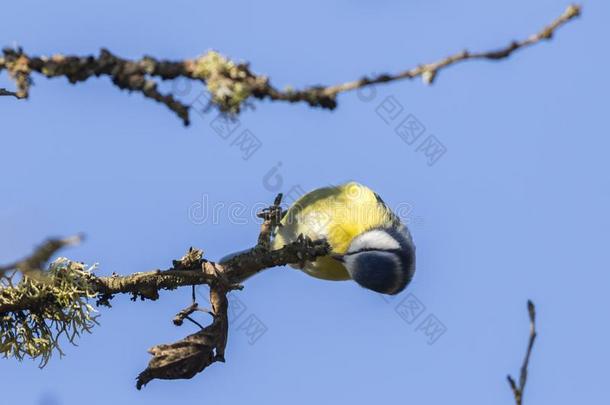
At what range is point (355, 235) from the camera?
19.7 feet

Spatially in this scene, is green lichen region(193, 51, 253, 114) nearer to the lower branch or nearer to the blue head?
the lower branch

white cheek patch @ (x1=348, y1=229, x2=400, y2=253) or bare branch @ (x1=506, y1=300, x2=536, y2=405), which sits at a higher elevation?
white cheek patch @ (x1=348, y1=229, x2=400, y2=253)

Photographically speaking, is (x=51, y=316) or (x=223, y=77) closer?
(x=223, y=77)

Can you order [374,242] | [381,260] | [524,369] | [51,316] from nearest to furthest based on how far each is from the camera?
[524,369], [51,316], [381,260], [374,242]

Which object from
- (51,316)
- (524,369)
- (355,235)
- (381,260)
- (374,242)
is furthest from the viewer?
(355,235)

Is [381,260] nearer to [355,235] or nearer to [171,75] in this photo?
[355,235]

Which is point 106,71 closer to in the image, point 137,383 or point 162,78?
point 162,78

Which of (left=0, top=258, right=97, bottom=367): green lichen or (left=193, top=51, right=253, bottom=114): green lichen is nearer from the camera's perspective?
(left=193, top=51, right=253, bottom=114): green lichen

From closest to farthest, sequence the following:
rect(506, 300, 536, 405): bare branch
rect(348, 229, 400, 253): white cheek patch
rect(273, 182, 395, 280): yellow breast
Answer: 1. rect(506, 300, 536, 405): bare branch
2. rect(348, 229, 400, 253): white cheek patch
3. rect(273, 182, 395, 280): yellow breast

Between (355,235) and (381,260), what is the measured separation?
0.39 m

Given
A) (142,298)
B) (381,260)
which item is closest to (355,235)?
(381,260)

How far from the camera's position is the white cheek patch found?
5.79 m

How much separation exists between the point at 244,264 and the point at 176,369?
0.64 meters

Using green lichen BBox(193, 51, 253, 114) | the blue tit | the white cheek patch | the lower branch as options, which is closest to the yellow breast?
the blue tit
